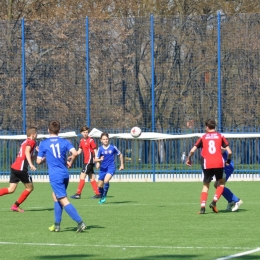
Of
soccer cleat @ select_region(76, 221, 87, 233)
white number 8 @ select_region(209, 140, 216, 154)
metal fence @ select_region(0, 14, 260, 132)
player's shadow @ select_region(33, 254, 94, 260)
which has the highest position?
metal fence @ select_region(0, 14, 260, 132)

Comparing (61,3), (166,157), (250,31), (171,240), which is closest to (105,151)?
(171,240)

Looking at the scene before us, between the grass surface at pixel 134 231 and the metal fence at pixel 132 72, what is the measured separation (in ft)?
33.9

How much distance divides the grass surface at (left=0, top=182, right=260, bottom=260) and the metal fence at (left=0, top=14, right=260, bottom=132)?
10322 millimetres

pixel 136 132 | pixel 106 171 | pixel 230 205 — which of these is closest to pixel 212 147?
pixel 230 205

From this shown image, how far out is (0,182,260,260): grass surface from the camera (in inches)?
400

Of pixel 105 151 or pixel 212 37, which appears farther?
pixel 212 37

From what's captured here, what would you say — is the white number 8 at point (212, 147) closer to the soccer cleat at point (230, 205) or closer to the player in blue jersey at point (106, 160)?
the soccer cleat at point (230, 205)

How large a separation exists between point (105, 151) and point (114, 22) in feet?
40.3

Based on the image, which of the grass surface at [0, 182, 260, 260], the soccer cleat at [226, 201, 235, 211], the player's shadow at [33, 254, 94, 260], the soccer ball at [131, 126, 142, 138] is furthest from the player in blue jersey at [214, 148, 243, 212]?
the soccer ball at [131, 126, 142, 138]

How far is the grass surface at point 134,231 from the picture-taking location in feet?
33.3

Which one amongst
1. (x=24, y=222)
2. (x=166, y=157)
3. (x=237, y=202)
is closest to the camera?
(x=24, y=222)

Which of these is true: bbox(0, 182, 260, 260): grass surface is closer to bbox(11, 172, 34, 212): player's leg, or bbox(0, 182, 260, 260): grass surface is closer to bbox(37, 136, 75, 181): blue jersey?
bbox(11, 172, 34, 212): player's leg

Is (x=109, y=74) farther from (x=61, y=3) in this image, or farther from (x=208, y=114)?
(x=61, y=3)

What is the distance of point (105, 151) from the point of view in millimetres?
19266
